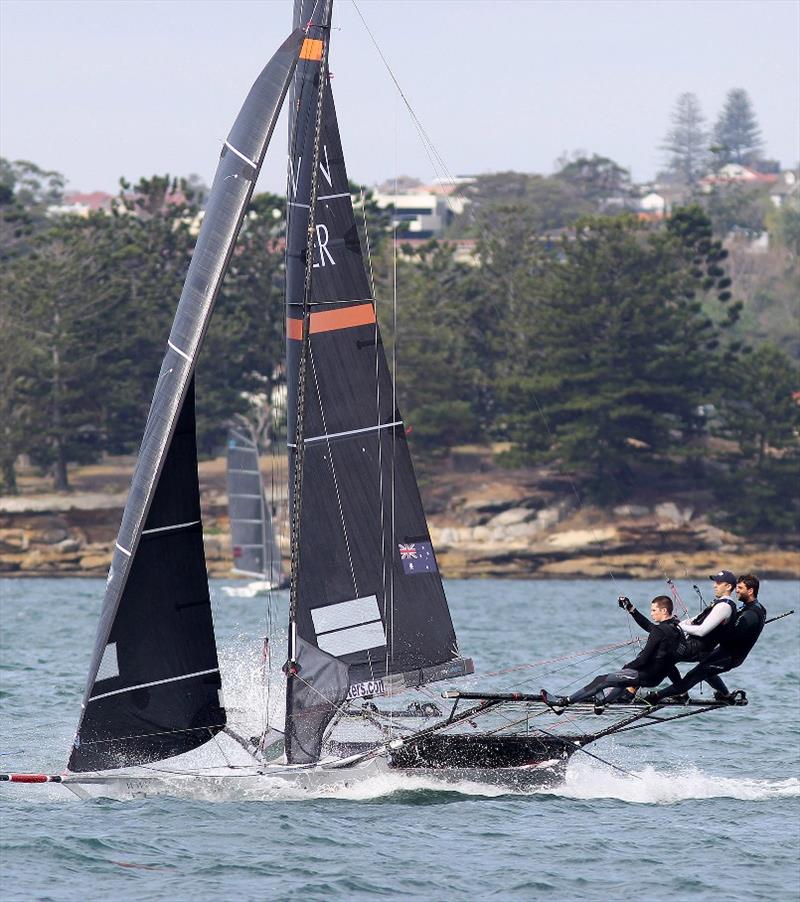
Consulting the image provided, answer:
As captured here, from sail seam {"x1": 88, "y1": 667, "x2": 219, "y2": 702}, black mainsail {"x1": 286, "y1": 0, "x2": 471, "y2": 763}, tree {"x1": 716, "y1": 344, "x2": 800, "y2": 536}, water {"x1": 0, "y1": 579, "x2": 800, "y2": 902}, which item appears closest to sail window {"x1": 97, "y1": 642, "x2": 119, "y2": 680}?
sail seam {"x1": 88, "y1": 667, "x2": 219, "y2": 702}

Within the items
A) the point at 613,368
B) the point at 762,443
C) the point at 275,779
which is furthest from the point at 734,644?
the point at 762,443

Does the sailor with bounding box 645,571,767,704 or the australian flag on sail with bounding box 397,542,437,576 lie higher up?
the australian flag on sail with bounding box 397,542,437,576

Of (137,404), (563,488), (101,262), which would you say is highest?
(101,262)

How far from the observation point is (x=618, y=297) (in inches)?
2901

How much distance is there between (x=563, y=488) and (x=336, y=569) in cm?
5610

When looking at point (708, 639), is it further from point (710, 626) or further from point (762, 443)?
point (762, 443)

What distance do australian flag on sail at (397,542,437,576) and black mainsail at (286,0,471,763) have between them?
0.01 metres

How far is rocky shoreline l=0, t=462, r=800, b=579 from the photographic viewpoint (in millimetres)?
72500

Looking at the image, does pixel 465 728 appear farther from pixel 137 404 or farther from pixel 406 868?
pixel 137 404

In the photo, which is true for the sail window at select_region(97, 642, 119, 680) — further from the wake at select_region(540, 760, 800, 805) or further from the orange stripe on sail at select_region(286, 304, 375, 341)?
the wake at select_region(540, 760, 800, 805)

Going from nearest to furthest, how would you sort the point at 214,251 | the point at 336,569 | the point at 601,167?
the point at 214,251 → the point at 336,569 → the point at 601,167

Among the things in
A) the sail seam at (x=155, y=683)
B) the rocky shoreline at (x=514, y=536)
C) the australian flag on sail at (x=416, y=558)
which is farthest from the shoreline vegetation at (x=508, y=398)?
the sail seam at (x=155, y=683)

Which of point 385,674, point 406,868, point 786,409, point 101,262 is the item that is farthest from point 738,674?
point 101,262

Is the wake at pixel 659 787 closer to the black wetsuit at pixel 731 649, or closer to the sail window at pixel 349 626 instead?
the black wetsuit at pixel 731 649
